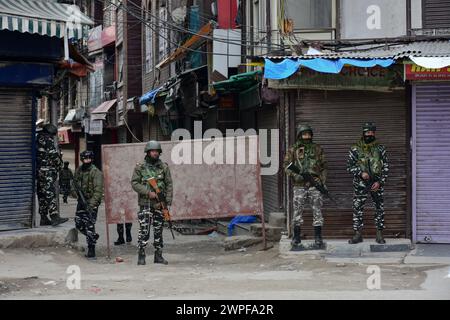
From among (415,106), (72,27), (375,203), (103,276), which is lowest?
(103,276)

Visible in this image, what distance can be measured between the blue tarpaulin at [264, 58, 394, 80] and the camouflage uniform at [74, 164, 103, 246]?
3743 millimetres

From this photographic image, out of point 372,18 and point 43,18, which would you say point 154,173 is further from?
point 372,18

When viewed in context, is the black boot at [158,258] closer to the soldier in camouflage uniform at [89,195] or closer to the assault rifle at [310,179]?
the soldier in camouflage uniform at [89,195]

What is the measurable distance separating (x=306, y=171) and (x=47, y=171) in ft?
16.4

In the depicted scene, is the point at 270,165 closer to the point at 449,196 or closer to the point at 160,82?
the point at 449,196

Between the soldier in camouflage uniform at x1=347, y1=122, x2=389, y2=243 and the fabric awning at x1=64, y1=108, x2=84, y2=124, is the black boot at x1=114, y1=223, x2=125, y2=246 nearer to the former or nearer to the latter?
the soldier in camouflage uniform at x1=347, y1=122, x2=389, y2=243

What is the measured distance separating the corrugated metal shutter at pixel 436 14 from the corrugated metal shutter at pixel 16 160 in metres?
6.95

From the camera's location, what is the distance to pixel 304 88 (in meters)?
13.4

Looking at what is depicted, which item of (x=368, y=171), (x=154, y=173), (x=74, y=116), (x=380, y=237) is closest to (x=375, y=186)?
(x=368, y=171)

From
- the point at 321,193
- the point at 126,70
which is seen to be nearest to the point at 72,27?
the point at 321,193

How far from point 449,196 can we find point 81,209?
615 cm

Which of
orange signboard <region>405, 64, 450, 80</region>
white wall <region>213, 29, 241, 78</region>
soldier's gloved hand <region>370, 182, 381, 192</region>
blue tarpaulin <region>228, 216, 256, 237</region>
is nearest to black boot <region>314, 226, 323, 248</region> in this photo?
soldier's gloved hand <region>370, 182, 381, 192</region>

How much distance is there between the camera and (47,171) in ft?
50.1

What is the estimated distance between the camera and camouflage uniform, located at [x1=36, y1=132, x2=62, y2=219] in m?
15.2
